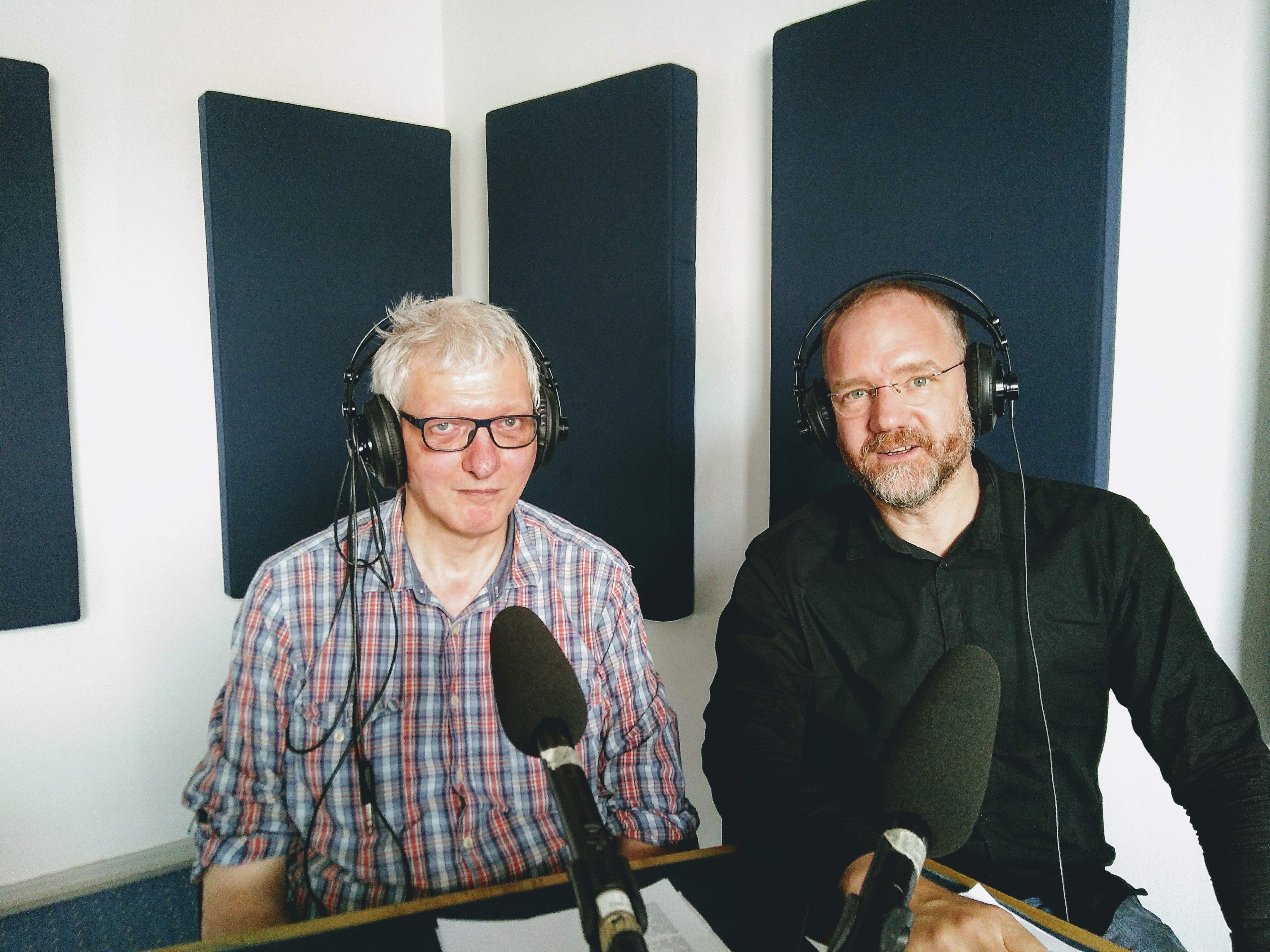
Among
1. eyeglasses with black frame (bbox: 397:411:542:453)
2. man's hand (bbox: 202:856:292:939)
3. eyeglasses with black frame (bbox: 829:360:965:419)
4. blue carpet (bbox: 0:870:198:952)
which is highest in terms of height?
eyeglasses with black frame (bbox: 829:360:965:419)

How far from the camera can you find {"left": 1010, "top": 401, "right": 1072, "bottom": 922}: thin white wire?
51.1 inches

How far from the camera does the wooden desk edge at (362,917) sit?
895mm

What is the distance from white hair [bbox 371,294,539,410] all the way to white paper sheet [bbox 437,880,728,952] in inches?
29.7

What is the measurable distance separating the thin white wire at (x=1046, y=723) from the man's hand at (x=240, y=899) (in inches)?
43.6

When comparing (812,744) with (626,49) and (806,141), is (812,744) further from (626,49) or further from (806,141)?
(626,49)

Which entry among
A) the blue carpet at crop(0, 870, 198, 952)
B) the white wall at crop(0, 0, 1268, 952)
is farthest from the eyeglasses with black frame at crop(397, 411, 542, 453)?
the blue carpet at crop(0, 870, 198, 952)

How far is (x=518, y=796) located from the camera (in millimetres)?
1340

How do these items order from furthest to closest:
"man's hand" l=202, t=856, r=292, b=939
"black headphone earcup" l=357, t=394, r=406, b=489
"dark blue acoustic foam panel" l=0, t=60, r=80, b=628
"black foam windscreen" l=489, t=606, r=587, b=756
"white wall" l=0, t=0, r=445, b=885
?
"white wall" l=0, t=0, r=445, b=885 < "dark blue acoustic foam panel" l=0, t=60, r=80, b=628 < "black headphone earcup" l=357, t=394, r=406, b=489 < "man's hand" l=202, t=856, r=292, b=939 < "black foam windscreen" l=489, t=606, r=587, b=756

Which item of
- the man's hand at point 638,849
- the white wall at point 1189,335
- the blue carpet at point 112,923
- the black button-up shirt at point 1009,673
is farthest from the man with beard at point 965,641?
the blue carpet at point 112,923

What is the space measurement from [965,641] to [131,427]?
2197 millimetres

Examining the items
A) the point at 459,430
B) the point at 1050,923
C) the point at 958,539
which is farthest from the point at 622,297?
the point at 1050,923

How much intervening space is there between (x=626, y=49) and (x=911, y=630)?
1.75 meters

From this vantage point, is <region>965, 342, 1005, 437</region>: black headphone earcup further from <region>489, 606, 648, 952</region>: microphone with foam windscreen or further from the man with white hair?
<region>489, 606, 648, 952</region>: microphone with foam windscreen

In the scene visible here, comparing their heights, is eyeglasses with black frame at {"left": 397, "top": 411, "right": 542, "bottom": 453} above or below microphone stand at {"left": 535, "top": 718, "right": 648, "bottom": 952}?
above
